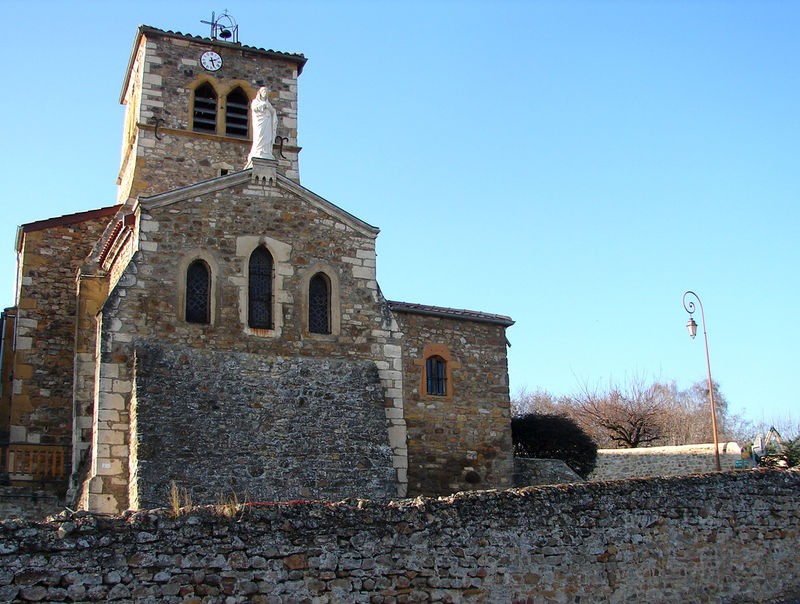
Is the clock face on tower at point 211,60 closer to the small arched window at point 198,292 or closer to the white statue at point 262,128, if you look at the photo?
the white statue at point 262,128

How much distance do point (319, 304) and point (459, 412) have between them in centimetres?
492

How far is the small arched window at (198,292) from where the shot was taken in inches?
753

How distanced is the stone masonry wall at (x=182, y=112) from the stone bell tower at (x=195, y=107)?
0.02m

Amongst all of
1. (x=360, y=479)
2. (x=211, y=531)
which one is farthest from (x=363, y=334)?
(x=211, y=531)

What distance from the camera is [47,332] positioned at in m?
22.0

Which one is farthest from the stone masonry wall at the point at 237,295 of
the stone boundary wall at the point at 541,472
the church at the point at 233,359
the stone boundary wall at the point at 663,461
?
the stone boundary wall at the point at 663,461

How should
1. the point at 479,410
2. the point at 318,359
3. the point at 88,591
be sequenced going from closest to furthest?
the point at 88,591, the point at 318,359, the point at 479,410

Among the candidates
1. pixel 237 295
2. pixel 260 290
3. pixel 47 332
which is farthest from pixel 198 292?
pixel 47 332

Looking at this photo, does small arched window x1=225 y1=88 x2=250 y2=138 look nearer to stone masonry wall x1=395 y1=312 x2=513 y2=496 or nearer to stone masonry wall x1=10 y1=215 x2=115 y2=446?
stone masonry wall x1=10 y1=215 x2=115 y2=446

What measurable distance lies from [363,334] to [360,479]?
313cm

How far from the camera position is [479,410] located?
23578 mm

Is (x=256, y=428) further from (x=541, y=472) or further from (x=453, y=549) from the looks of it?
(x=541, y=472)

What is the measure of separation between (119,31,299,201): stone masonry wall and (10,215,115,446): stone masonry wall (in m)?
2.41

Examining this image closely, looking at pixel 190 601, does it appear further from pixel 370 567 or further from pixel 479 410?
pixel 479 410
